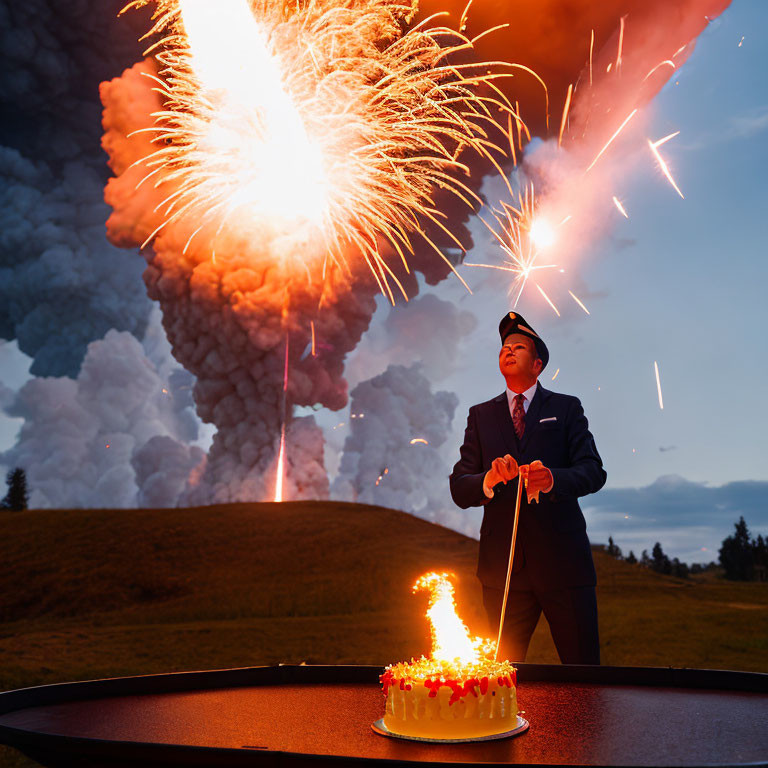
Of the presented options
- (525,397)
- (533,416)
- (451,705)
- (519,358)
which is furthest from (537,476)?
(451,705)

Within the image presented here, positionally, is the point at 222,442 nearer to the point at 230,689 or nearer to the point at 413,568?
the point at 413,568

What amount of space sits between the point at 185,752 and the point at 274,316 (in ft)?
193

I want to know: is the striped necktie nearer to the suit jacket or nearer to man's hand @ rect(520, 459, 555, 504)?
the suit jacket

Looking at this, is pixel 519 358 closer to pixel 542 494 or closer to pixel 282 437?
pixel 542 494

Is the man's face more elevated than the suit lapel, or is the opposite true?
the man's face

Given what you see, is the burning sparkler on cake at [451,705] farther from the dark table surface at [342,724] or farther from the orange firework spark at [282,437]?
the orange firework spark at [282,437]

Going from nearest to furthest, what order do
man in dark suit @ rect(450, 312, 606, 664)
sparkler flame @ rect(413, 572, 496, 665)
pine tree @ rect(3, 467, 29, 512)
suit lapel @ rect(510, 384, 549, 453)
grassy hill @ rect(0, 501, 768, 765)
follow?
sparkler flame @ rect(413, 572, 496, 665) → man in dark suit @ rect(450, 312, 606, 664) → suit lapel @ rect(510, 384, 549, 453) → grassy hill @ rect(0, 501, 768, 765) → pine tree @ rect(3, 467, 29, 512)

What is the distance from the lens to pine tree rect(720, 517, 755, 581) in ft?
181

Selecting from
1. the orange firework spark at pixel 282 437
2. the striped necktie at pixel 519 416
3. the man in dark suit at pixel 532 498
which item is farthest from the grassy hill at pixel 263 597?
the orange firework spark at pixel 282 437

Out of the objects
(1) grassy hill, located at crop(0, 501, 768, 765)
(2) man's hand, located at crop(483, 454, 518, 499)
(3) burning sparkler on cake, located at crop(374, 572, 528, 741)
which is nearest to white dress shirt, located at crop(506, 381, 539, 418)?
(2) man's hand, located at crop(483, 454, 518, 499)

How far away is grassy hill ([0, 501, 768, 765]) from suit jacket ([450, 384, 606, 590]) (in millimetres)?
7613

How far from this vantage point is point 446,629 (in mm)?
4238

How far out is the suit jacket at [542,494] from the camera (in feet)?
17.2

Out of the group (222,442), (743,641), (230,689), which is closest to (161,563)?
(743,641)
